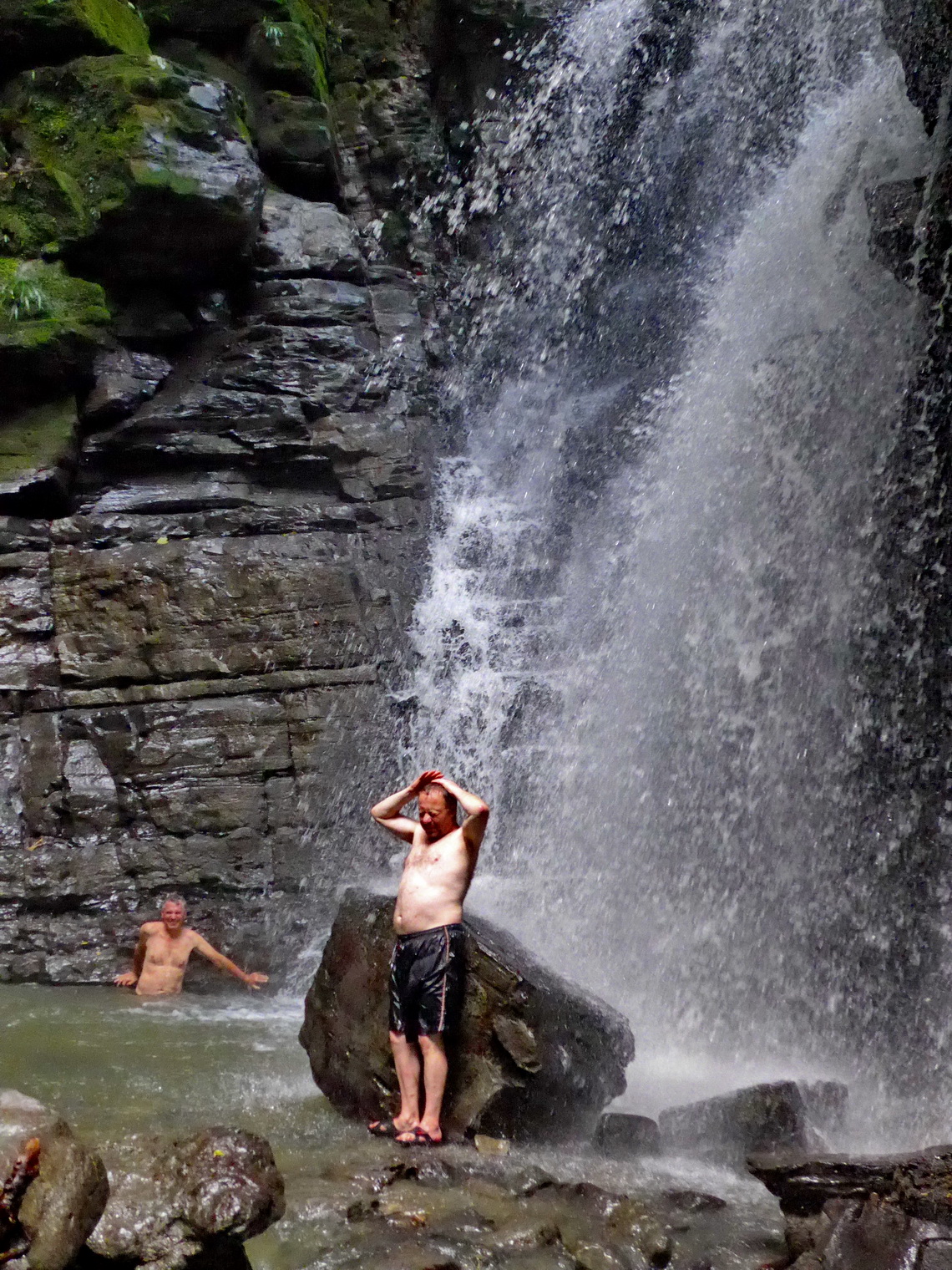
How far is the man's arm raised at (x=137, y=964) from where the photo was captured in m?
8.62

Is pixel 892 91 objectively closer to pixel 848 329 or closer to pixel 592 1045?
pixel 848 329

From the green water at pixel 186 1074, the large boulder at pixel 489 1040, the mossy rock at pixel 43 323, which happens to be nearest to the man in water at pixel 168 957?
the green water at pixel 186 1074

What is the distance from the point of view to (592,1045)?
5.67 m

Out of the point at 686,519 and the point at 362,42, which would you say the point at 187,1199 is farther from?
the point at 362,42

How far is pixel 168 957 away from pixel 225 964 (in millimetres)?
463

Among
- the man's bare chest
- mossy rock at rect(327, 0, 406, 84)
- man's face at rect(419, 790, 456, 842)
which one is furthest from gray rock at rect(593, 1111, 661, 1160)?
mossy rock at rect(327, 0, 406, 84)

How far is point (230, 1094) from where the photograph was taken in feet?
18.8

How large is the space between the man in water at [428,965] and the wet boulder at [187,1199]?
1.54 m

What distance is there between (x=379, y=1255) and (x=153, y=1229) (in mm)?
951

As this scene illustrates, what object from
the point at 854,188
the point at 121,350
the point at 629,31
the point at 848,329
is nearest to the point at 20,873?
the point at 121,350

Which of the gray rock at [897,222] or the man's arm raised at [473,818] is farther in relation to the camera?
the gray rock at [897,222]

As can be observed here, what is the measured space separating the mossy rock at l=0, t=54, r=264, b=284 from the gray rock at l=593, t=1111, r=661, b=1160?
940cm

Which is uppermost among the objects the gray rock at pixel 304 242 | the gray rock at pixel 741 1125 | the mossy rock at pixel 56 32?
the mossy rock at pixel 56 32

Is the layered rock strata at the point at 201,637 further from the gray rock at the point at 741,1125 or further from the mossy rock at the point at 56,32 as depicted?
the gray rock at the point at 741,1125
